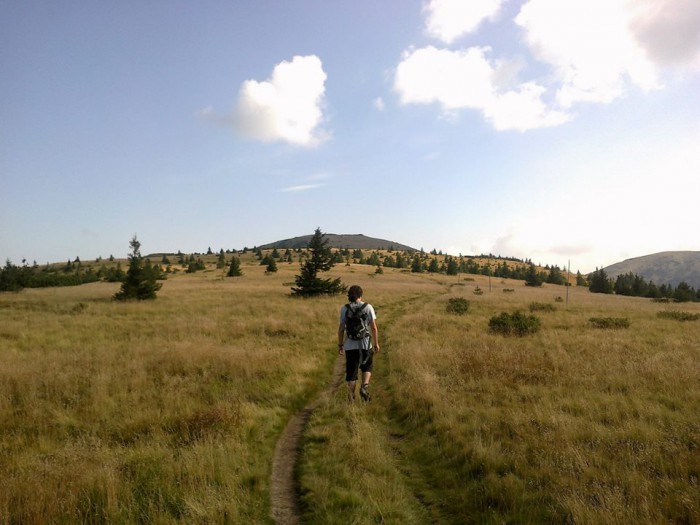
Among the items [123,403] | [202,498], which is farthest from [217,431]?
[123,403]

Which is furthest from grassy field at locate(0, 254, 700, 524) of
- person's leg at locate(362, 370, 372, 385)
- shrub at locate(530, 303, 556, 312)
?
shrub at locate(530, 303, 556, 312)

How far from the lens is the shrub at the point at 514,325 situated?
1672 centimetres

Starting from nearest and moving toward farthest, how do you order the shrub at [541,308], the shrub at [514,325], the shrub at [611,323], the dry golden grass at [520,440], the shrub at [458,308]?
the dry golden grass at [520,440], the shrub at [514,325], the shrub at [611,323], the shrub at [458,308], the shrub at [541,308]

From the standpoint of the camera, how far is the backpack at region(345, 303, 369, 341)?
339 inches

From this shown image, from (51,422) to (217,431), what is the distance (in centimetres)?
357

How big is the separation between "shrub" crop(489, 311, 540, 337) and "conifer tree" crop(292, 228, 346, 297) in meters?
18.4

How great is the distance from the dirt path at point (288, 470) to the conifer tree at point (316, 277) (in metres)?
25.0

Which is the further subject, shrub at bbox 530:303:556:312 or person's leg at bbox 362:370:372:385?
shrub at bbox 530:303:556:312

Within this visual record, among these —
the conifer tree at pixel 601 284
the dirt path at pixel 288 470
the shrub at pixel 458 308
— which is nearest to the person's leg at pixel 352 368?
the dirt path at pixel 288 470

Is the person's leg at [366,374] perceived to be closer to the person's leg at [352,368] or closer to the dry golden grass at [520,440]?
the person's leg at [352,368]

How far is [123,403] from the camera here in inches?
325

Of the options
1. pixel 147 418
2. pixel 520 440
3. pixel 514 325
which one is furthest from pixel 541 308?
pixel 147 418

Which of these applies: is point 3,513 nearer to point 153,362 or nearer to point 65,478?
point 65,478

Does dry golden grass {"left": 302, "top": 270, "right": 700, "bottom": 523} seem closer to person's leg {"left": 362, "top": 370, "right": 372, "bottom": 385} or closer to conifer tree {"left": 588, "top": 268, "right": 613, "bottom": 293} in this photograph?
person's leg {"left": 362, "top": 370, "right": 372, "bottom": 385}
